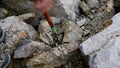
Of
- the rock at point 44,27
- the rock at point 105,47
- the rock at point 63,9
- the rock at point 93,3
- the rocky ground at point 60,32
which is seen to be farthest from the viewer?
the rock at point 93,3

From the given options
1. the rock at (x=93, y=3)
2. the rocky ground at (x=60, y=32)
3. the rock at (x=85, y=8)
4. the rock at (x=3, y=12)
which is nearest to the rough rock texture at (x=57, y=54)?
the rocky ground at (x=60, y=32)

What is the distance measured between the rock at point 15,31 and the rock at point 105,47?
0.70 meters

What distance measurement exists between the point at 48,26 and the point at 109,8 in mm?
823

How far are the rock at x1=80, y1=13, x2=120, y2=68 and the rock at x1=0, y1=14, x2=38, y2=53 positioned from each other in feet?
2.31

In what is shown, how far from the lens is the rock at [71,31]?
11.4 ft

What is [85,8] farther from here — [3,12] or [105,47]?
[3,12]

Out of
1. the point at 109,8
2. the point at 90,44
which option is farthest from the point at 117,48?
the point at 109,8

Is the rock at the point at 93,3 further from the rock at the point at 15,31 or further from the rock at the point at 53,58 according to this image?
the rock at the point at 15,31

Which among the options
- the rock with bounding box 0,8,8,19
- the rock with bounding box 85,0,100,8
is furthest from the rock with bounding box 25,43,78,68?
the rock with bounding box 0,8,8,19

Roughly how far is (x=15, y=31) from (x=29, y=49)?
0.34 meters

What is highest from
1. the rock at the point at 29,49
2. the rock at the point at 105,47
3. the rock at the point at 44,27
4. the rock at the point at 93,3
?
the rock at the point at 93,3

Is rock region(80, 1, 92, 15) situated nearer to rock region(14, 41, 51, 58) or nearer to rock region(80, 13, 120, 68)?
rock region(80, 13, 120, 68)

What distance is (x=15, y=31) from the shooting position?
3.55m

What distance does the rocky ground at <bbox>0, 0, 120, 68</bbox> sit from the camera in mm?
3301
